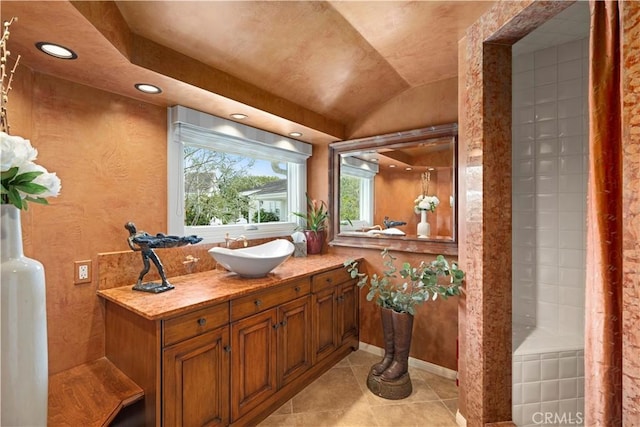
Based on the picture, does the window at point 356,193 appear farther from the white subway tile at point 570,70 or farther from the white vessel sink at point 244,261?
the white subway tile at point 570,70

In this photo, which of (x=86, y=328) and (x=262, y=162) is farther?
(x=262, y=162)

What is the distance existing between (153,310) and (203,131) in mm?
1374

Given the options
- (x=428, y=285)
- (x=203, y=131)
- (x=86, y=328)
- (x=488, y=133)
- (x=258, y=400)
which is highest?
(x=203, y=131)

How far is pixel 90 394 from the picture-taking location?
145 cm

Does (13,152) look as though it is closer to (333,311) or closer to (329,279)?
(329,279)

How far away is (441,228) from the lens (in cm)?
242

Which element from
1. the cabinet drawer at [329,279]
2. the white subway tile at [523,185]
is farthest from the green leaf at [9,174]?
the white subway tile at [523,185]

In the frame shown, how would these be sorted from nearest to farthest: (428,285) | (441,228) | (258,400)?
(258,400) → (428,285) → (441,228)

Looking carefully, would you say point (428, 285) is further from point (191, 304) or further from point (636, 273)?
point (191, 304)

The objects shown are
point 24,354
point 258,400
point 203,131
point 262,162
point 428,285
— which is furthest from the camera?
point 262,162

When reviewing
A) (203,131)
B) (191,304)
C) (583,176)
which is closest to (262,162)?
(203,131)

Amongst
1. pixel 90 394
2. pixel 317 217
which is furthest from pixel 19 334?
pixel 317 217

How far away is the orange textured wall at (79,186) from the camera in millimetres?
1530

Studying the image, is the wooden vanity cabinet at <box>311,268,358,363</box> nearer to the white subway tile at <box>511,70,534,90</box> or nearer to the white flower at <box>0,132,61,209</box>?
the white flower at <box>0,132,61,209</box>
